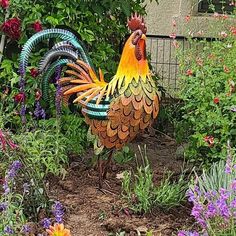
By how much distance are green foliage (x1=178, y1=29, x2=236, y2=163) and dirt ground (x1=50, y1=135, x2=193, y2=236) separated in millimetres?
502

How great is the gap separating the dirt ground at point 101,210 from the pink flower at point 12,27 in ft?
4.03

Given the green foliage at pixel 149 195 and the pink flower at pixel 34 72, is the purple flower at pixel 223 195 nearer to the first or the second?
the green foliage at pixel 149 195

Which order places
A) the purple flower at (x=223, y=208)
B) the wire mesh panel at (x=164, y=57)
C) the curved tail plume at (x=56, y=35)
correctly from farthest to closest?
1. the wire mesh panel at (x=164, y=57)
2. the curved tail plume at (x=56, y=35)
3. the purple flower at (x=223, y=208)

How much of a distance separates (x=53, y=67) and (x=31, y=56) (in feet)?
2.62

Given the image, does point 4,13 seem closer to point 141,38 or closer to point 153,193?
point 141,38

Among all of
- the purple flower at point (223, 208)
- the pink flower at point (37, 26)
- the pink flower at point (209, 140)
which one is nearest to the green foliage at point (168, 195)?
the pink flower at point (209, 140)

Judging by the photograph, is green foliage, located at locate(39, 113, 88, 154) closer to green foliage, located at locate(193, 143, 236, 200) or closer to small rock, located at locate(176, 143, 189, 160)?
small rock, located at locate(176, 143, 189, 160)

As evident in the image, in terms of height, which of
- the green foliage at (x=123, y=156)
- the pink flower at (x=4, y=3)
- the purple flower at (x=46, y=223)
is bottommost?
the green foliage at (x=123, y=156)

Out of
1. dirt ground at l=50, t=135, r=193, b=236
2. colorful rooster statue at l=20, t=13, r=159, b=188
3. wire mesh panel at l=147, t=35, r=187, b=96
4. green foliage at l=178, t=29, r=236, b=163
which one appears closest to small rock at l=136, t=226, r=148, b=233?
dirt ground at l=50, t=135, r=193, b=236

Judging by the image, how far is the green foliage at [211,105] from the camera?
17.2 ft

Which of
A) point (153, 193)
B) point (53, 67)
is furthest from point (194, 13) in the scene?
point (153, 193)

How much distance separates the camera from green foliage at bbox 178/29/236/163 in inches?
207

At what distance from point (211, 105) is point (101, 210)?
126 cm

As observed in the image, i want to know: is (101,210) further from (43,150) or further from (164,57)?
(164,57)
